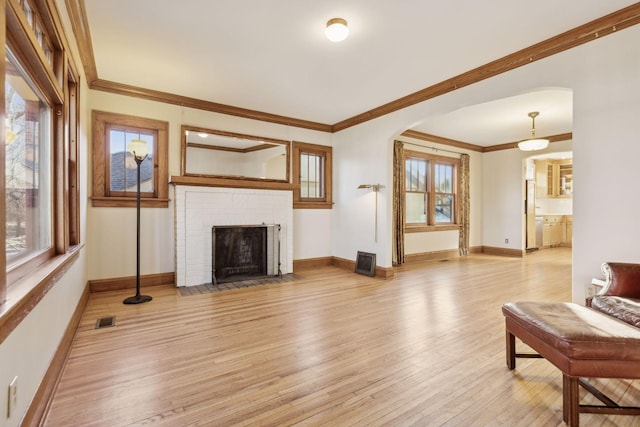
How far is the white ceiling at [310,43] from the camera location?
251 centimetres

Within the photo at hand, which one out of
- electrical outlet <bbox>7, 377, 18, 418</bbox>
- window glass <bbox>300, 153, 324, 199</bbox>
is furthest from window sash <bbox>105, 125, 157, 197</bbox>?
electrical outlet <bbox>7, 377, 18, 418</bbox>

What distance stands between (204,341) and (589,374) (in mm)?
2558

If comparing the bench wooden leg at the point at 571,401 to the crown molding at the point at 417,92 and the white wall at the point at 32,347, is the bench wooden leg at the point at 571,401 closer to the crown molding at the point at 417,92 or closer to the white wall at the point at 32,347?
the white wall at the point at 32,347

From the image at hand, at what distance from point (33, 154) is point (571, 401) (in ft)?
10.9

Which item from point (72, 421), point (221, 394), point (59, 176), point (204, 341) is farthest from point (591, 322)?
point (59, 176)

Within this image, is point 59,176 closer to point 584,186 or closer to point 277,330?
point 277,330

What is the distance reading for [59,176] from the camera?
2.27 m

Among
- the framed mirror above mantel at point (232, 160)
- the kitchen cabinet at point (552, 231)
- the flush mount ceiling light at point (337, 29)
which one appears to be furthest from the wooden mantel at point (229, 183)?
the kitchen cabinet at point (552, 231)

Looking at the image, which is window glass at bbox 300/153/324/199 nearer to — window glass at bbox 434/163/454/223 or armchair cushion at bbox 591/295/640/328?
window glass at bbox 434/163/454/223

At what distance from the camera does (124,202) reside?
13.6ft

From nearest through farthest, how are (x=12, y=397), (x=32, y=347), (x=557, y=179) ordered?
1. (x=12, y=397)
2. (x=32, y=347)
3. (x=557, y=179)

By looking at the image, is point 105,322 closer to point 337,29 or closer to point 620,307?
point 337,29

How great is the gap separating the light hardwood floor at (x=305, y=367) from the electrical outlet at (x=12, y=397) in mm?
462

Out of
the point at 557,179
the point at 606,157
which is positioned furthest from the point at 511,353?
the point at 557,179
